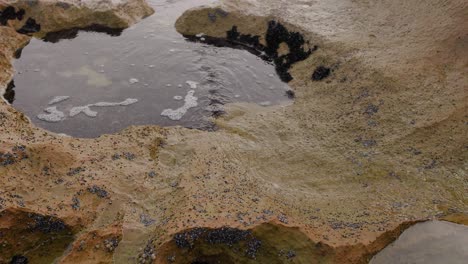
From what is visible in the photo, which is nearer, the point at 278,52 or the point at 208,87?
the point at 208,87

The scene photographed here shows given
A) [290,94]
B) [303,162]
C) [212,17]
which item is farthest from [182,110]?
[212,17]

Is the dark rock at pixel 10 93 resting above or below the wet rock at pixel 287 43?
below

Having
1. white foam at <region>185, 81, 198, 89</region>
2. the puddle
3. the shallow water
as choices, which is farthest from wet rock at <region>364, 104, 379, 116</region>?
white foam at <region>185, 81, 198, 89</region>

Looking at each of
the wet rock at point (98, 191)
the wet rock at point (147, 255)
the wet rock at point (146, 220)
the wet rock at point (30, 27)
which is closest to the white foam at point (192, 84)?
the wet rock at point (98, 191)

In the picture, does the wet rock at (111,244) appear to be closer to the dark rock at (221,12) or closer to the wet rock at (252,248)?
the wet rock at (252,248)

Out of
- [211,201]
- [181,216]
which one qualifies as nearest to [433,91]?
[211,201]

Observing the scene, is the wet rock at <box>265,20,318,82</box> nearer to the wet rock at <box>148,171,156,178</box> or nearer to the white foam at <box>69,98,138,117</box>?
the white foam at <box>69,98,138,117</box>

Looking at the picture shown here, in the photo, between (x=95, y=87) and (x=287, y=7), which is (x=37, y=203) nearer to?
(x=95, y=87)
